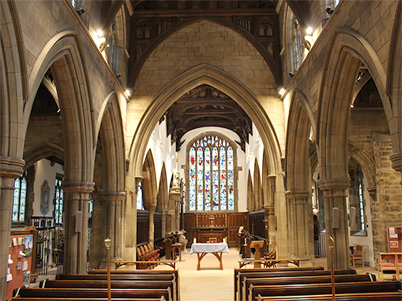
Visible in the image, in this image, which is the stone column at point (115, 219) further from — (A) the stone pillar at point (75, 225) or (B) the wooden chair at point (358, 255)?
(B) the wooden chair at point (358, 255)

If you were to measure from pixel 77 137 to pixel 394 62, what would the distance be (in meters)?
6.05

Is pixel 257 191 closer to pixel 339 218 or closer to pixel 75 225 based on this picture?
pixel 339 218

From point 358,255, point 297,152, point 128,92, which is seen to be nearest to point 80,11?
point 128,92

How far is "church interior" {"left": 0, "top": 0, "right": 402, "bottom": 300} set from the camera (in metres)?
5.99

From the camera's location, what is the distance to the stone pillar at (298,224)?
11.4 metres

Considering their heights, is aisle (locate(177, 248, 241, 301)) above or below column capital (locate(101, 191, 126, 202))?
below

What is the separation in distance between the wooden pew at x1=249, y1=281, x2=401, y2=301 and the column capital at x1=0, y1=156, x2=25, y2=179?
11.3ft

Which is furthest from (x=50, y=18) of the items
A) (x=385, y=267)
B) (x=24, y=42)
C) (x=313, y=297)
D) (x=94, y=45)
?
(x=385, y=267)

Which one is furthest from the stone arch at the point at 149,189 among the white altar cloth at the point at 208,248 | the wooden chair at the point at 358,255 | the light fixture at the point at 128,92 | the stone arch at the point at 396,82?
the stone arch at the point at 396,82

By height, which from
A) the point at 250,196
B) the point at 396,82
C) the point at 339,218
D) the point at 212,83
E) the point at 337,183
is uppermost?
the point at 212,83

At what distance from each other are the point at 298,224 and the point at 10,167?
8.15 meters

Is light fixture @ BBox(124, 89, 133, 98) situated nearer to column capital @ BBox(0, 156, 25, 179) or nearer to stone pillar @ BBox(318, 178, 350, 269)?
stone pillar @ BBox(318, 178, 350, 269)

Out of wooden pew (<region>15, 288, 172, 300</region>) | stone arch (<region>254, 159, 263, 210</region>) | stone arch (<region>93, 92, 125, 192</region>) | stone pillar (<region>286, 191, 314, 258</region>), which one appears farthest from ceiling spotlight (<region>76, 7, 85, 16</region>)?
stone arch (<region>254, 159, 263, 210</region>)

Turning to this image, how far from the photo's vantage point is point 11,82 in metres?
5.49
